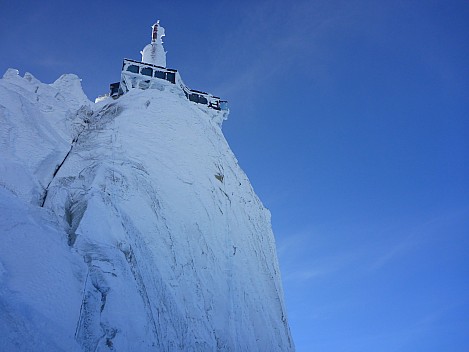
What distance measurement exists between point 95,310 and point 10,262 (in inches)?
151

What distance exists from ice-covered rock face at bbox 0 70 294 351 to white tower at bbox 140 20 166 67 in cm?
1896

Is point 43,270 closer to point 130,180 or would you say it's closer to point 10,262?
point 10,262

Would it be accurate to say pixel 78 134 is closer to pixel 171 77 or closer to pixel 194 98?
pixel 171 77

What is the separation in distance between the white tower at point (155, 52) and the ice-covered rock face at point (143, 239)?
18960mm

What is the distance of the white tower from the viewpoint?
186 feet

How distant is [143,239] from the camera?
21.7 meters

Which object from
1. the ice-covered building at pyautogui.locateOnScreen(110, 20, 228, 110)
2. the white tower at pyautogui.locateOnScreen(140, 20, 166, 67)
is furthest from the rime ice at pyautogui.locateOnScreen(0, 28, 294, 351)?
the white tower at pyautogui.locateOnScreen(140, 20, 166, 67)

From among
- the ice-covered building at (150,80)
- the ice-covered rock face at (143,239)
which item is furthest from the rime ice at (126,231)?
the ice-covered building at (150,80)

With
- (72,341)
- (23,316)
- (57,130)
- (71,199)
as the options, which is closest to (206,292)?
(71,199)

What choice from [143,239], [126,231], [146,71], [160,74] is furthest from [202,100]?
[126,231]

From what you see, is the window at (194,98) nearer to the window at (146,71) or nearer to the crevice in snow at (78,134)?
the window at (146,71)

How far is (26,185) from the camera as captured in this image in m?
22.0

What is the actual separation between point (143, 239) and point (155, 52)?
42.1 m

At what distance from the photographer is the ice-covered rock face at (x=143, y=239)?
1352 centimetres
